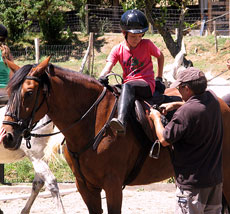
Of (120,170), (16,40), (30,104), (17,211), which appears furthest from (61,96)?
(16,40)

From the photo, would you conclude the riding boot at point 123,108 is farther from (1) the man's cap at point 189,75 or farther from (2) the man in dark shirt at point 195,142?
(1) the man's cap at point 189,75

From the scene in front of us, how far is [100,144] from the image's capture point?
3.77 metres

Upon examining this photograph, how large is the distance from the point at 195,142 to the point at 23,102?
143cm

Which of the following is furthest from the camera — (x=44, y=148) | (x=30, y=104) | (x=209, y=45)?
(x=209, y=45)

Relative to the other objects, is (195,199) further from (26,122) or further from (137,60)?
(137,60)

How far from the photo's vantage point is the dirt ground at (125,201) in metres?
5.78

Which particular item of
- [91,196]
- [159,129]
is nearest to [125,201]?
[91,196]

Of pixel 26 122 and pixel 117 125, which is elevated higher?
pixel 26 122

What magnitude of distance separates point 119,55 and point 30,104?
3.87 feet

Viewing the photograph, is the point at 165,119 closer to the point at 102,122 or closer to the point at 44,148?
the point at 102,122

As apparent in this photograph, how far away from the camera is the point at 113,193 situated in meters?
3.72

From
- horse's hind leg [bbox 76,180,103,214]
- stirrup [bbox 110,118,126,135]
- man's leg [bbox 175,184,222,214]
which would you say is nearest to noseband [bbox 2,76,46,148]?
stirrup [bbox 110,118,126,135]

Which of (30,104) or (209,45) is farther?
(209,45)

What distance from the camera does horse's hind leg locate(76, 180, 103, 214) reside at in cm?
397
